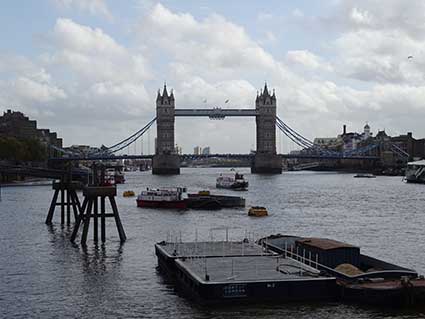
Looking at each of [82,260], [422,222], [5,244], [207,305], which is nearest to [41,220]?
[5,244]

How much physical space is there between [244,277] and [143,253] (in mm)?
15462

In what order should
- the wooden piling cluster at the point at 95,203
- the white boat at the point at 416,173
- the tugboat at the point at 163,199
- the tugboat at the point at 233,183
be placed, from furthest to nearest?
1. the white boat at the point at 416,173
2. the tugboat at the point at 233,183
3. the tugboat at the point at 163,199
4. the wooden piling cluster at the point at 95,203

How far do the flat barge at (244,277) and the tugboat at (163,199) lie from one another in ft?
150

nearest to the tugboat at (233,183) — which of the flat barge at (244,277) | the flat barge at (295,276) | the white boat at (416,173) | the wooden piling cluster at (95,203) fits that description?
the white boat at (416,173)

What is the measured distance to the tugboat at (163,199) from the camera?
273ft

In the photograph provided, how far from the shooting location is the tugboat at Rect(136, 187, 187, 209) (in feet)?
273

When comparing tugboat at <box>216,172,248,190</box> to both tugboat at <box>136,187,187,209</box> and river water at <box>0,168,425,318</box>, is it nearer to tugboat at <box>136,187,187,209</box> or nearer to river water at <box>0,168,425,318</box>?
river water at <box>0,168,425,318</box>

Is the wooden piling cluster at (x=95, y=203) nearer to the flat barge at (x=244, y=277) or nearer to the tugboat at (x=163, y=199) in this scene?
the flat barge at (x=244, y=277)

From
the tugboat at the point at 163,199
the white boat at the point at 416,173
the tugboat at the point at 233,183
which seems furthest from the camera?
the white boat at the point at 416,173

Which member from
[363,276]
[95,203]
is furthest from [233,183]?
[363,276]

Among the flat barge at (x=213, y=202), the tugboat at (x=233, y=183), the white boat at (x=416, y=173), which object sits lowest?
the flat barge at (x=213, y=202)

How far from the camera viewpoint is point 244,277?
1192 inches

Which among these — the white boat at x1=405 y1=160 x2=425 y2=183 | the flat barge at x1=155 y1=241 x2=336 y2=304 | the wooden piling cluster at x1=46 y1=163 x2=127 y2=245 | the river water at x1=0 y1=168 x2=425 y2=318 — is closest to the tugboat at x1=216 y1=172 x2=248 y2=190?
the river water at x1=0 y1=168 x2=425 y2=318

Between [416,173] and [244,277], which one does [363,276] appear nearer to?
[244,277]
